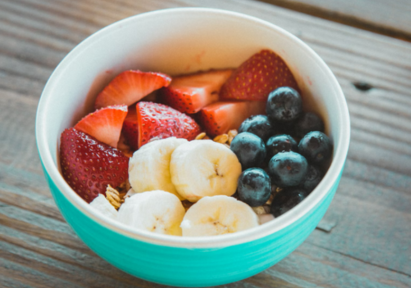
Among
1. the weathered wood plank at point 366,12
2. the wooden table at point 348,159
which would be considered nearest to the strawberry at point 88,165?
the wooden table at point 348,159

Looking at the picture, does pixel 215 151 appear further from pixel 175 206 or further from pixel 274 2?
pixel 274 2

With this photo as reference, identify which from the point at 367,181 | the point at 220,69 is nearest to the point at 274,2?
the point at 220,69

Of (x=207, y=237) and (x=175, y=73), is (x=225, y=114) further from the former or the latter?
(x=207, y=237)

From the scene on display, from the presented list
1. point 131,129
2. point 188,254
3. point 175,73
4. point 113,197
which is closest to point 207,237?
point 188,254

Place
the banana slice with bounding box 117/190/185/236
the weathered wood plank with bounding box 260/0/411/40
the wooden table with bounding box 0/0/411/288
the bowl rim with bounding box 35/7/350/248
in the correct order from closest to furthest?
1. the bowl rim with bounding box 35/7/350/248
2. the banana slice with bounding box 117/190/185/236
3. the wooden table with bounding box 0/0/411/288
4. the weathered wood plank with bounding box 260/0/411/40

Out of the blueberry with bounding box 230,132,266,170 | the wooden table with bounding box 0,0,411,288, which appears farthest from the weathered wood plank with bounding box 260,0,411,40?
the blueberry with bounding box 230,132,266,170

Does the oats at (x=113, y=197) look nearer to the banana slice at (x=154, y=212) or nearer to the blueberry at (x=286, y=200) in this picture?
the banana slice at (x=154, y=212)

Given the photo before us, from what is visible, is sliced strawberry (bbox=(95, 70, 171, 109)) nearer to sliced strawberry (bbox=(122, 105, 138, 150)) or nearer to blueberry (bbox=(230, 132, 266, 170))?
sliced strawberry (bbox=(122, 105, 138, 150))
